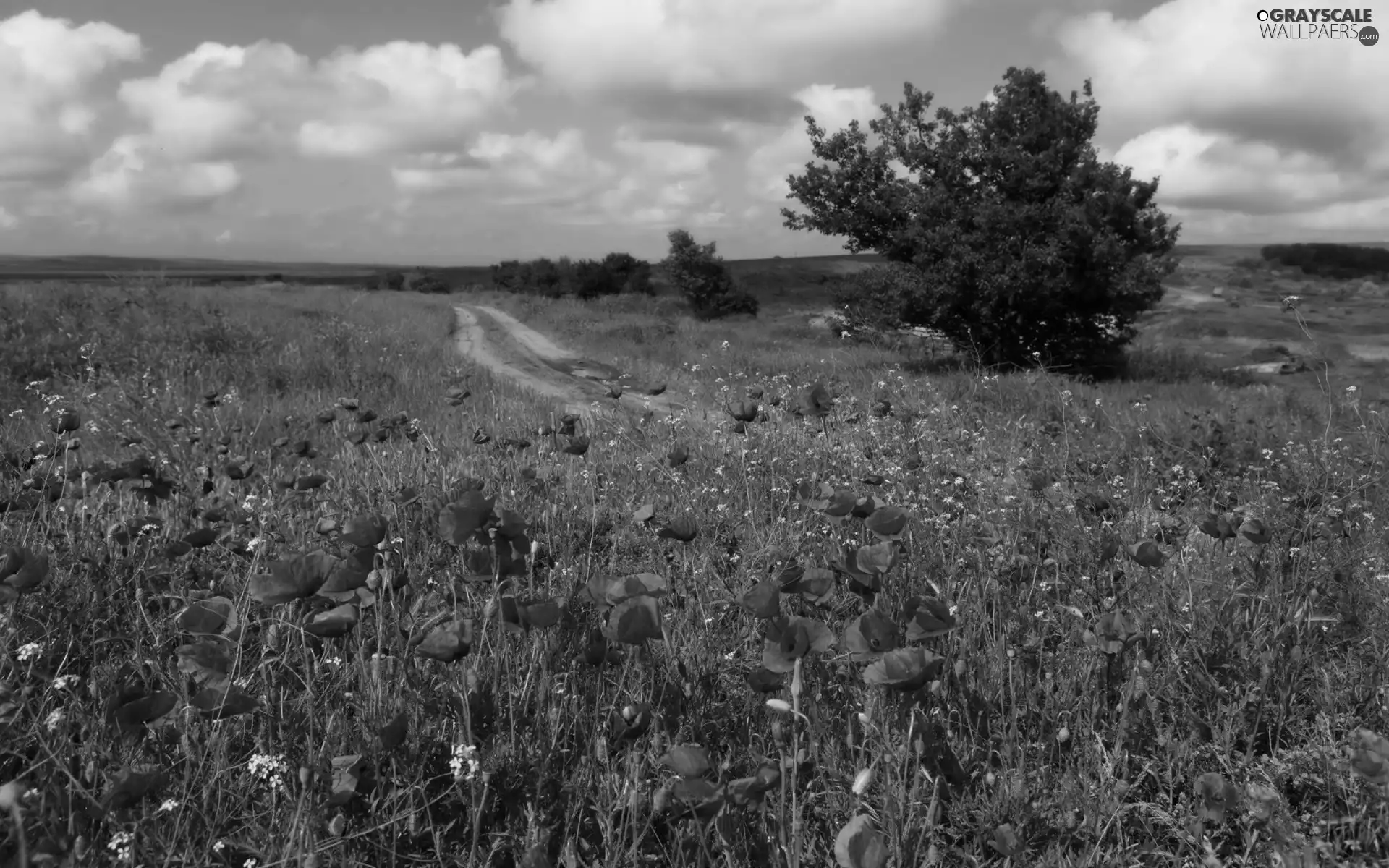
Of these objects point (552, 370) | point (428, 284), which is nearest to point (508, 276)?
point (428, 284)

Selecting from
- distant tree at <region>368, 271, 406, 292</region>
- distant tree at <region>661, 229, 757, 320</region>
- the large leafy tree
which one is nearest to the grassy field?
the large leafy tree

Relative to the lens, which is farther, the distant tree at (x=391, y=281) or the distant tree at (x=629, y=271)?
the distant tree at (x=391, y=281)

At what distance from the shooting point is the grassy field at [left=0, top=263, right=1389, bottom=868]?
1.67 metres

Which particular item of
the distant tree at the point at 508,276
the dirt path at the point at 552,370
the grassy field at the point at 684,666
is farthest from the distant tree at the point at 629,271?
the grassy field at the point at 684,666

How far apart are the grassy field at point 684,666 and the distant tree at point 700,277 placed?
113 feet

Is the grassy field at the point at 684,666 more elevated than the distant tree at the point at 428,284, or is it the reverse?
the distant tree at the point at 428,284

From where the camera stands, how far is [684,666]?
7.44 ft

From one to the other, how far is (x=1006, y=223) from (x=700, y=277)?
2460cm

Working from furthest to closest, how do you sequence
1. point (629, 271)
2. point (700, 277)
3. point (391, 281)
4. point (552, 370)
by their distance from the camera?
1. point (391, 281)
2. point (629, 271)
3. point (700, 277)
4. point (552, 370)

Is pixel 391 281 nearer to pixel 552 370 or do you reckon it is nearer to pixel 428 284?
pixel 428 284

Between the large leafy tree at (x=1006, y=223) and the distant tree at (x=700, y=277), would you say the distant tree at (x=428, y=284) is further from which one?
the large leafy tree at (x=1006, y=223)

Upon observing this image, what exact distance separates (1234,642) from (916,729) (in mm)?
1525

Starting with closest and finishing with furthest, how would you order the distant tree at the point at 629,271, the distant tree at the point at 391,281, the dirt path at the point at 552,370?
the dirt path at the point at 552,370
the distant tree at the point at 629,271
the distant tree at the point at 391,281

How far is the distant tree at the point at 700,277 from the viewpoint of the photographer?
39094mm
